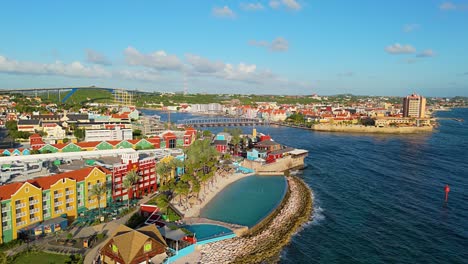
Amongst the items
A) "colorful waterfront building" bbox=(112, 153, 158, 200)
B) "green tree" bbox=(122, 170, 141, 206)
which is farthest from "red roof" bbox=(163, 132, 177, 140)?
"green tree" bbox=(122, 170, 141, 206)

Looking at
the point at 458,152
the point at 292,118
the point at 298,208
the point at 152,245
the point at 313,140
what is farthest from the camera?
the point at 292,118

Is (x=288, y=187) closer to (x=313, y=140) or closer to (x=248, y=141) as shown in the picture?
(x=248, y=141)

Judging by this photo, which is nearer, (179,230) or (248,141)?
(179,230)

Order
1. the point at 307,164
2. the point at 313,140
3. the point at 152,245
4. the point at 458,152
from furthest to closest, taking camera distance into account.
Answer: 1. the point at 313,140
2. the point at 458,152
3. the point at 307,164
4. the point at 152,245

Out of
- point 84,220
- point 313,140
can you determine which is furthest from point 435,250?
point 313,140

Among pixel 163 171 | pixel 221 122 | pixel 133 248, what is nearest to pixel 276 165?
pixel 163 171

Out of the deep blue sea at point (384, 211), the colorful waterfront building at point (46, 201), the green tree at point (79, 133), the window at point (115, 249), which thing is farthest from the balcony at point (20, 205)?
the green tree at point (79, 133)
